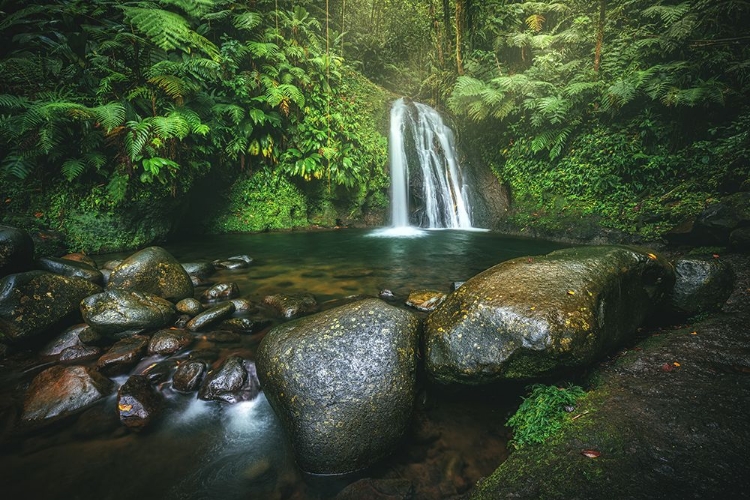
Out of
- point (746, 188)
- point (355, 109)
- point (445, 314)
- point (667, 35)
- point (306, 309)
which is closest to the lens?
point (445, 314)

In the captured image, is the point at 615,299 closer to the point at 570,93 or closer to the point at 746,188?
the point at 746,188

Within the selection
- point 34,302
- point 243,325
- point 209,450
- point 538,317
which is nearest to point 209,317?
point 243,325

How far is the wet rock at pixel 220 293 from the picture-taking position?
4.69 meters

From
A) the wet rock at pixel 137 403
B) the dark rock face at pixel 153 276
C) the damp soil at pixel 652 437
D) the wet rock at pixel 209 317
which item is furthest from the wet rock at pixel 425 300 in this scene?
the dark rock face at pixel 153 276

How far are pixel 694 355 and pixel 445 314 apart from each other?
6.42 feet

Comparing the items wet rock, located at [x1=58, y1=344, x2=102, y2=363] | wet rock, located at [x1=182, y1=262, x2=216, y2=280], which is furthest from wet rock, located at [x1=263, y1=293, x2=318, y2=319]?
wet rock, located at [x1=58, y1=344, x2=102, y2=363]

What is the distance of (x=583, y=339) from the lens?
219 centimetres

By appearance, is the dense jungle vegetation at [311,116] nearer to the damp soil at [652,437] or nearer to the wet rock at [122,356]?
the damp soil at [652,437]

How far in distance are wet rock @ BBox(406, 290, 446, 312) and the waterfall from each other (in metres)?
7.35

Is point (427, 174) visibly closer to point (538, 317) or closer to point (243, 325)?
point (243, 325)

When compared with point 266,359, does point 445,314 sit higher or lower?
higher

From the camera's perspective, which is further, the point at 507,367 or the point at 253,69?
the point at 253,69

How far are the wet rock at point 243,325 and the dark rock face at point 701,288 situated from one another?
464 centimetres

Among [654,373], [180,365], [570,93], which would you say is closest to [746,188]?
[570,93]
